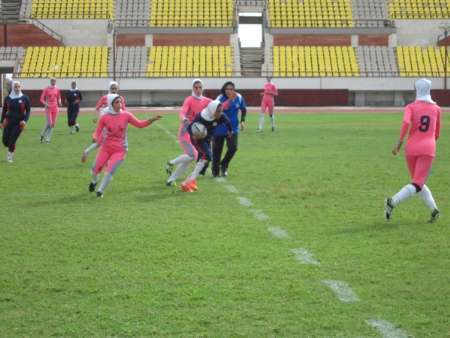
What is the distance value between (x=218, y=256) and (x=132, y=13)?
55340 millimetres

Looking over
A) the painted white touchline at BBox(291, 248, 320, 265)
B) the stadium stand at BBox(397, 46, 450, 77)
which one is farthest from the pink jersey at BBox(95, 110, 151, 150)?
the stadium stand at BBox(397, 46, 450, 77)

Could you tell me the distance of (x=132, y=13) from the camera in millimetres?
63062

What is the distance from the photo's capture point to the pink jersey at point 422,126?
11.8 metres

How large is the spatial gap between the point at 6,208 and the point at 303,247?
5.26m

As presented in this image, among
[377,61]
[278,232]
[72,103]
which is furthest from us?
[377,61]

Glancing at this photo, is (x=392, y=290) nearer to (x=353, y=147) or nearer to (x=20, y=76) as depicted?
(x=353, y=147)

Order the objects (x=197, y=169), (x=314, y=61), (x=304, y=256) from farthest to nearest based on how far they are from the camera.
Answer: (x=314, y=61)
(x=197, y=169)
(x=304, y=256)

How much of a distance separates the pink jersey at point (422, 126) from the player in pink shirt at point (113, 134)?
4547 millimetres

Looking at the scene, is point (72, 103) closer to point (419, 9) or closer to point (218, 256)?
point (218, 256)

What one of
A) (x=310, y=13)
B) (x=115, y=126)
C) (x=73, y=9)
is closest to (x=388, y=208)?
(x=115, y=126)

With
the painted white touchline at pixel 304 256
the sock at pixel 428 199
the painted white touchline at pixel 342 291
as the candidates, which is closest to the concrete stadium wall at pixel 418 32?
the sock at pixel 428 199

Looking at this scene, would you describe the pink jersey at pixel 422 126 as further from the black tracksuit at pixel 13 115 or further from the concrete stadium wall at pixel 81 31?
the concrete stadium wall at pixel 81 31

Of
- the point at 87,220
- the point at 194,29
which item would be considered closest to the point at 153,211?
the point at 87,220

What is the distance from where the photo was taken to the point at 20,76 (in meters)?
57.4
